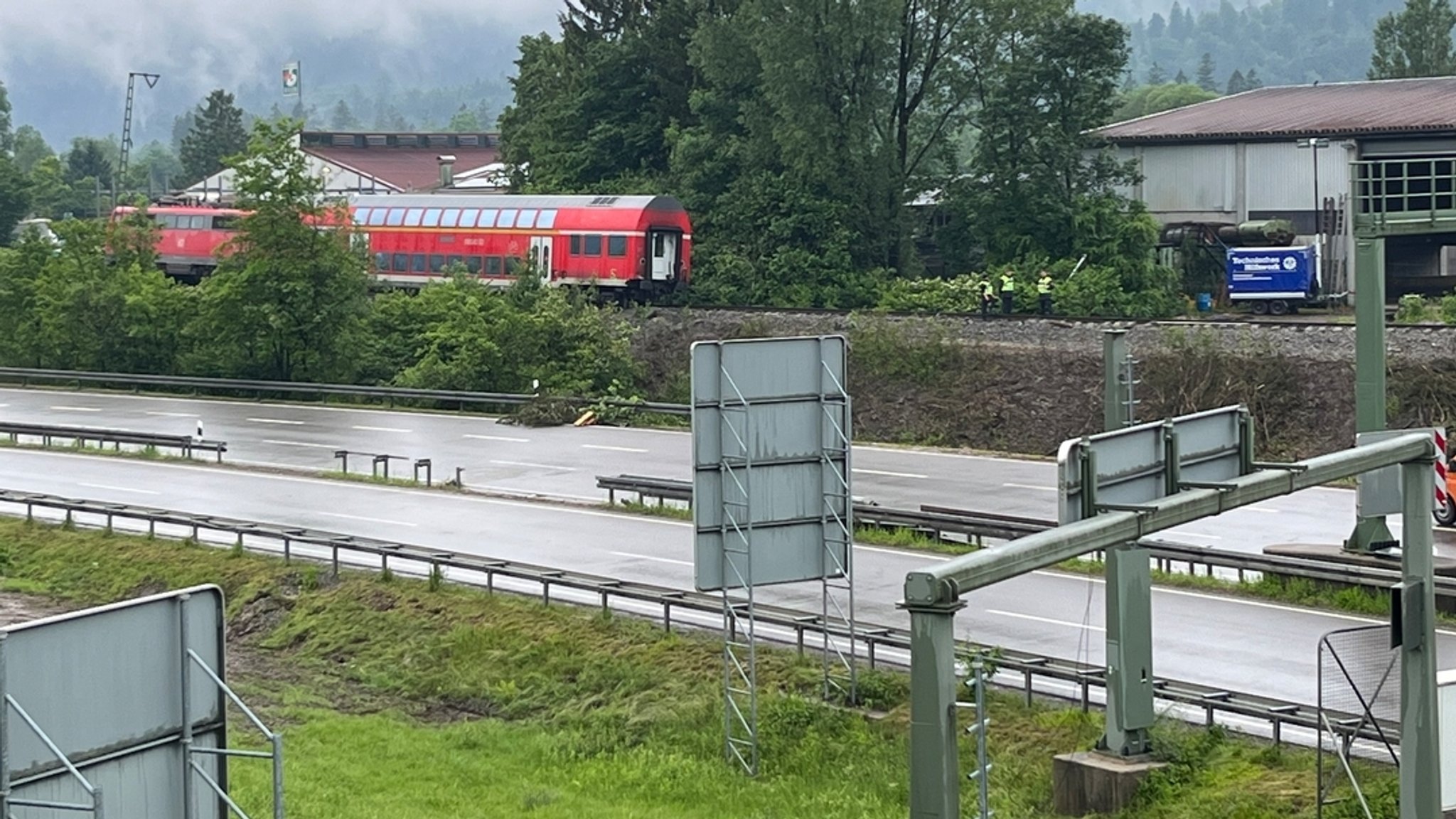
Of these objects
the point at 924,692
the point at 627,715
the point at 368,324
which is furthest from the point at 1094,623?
the point at 368,324

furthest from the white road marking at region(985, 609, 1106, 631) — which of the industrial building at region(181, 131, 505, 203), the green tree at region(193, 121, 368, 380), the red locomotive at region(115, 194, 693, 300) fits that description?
the industrial building at region(181, 131, 505, 203)

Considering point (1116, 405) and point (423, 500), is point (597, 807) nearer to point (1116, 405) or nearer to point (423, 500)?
point (1116, 405)

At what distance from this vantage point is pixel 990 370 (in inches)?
1773

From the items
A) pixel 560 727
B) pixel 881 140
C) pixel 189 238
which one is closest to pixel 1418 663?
pixel 560 727

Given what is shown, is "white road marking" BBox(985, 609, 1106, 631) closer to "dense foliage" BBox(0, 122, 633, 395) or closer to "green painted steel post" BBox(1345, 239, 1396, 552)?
"green painted steel post" BBox(1345, 239, 1396, 552)

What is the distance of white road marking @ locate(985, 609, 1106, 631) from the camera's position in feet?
77.7

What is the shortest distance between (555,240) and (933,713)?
1962 inches

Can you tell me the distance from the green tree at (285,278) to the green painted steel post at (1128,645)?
131 ft

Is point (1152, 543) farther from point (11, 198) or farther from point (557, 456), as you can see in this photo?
point (11, 198)

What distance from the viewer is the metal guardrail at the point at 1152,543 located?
23.7 m

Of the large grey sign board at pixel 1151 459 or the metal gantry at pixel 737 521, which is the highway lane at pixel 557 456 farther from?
the large grey sign board at pixel 1151 459

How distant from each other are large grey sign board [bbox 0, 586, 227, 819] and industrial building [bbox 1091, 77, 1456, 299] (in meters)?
49.8

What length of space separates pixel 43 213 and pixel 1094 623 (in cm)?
10214

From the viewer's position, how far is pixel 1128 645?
17016 millimetres
